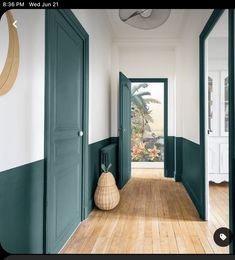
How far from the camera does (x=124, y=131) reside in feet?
7.39

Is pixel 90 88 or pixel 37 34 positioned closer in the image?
pixel 37 34

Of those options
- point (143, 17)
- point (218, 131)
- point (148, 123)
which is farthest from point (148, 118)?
point (143, 17)

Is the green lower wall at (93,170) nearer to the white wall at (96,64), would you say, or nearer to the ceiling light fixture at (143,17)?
the white wall at (96,64)

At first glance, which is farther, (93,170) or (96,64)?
(96,64)

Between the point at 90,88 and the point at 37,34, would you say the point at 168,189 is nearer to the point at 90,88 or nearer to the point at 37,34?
the point at 90,88

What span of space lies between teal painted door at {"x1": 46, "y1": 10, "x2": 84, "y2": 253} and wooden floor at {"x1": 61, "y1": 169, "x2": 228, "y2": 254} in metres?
0.13

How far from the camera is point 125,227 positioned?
1.27 m

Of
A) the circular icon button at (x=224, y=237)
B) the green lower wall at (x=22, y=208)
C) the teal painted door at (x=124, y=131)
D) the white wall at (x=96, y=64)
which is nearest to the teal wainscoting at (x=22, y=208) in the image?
the green lower wall at (x=22, y=208)

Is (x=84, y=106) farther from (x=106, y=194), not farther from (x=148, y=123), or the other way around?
(x=148, y=123)

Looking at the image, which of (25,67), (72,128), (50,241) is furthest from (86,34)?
(50,241)

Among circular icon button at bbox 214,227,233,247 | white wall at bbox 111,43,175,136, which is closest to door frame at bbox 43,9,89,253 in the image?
circular icon button at bbox 214,227,233,247

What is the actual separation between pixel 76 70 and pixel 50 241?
91 cm

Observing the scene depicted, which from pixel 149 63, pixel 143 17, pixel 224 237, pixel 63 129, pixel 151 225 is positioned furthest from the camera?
pixel 149 63

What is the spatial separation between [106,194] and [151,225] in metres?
0.38
